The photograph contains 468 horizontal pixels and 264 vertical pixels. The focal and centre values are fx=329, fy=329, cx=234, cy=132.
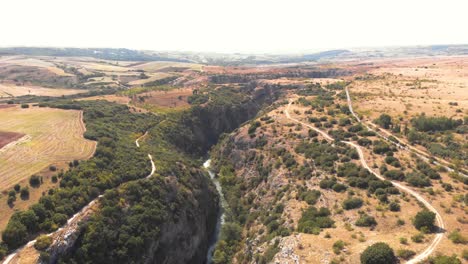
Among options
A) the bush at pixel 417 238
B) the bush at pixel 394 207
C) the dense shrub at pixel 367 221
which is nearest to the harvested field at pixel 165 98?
the dense shrub at pixel 367 221

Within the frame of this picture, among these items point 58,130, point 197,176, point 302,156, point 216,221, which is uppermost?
point 58,130

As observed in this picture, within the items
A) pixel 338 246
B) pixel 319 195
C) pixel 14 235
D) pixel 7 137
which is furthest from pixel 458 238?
pixel 7 137

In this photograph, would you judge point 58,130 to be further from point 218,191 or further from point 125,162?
point 218,191

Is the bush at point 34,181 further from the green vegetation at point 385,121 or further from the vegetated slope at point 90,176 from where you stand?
the green vegetation at point 385,121

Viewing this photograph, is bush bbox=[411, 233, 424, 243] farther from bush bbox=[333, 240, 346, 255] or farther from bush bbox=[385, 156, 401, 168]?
bush bbox=[385, 156, 401, 168]

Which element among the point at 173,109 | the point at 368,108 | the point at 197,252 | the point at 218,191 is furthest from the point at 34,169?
the point at 368,108
